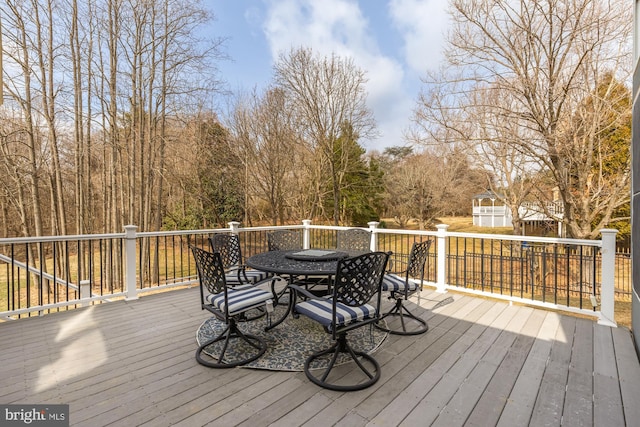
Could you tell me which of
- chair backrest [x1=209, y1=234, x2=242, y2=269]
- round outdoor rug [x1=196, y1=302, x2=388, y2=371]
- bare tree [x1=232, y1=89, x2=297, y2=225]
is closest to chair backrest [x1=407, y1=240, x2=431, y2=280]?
round outdoor rug [x1=196, y1=302, x2=388, y2=371]

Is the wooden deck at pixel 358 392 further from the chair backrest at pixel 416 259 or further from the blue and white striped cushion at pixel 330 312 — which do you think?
the chair backrest at pixel 416 259

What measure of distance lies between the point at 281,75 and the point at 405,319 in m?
8.72

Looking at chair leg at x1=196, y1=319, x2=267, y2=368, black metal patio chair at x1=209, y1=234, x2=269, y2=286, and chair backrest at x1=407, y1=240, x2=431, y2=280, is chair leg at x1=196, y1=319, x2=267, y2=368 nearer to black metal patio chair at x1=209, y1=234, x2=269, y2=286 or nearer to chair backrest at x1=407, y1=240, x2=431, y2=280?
black metal patio chair at x1=209, y1=234, x2=269, y2=286

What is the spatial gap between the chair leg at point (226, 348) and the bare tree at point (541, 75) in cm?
511

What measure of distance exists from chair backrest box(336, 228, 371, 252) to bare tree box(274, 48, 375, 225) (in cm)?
572

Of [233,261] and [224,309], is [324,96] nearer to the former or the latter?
[233,261]

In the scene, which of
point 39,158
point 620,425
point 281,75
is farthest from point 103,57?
point 620,425

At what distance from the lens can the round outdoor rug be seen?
247 centimetres

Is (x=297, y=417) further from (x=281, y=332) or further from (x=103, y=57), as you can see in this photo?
(x=103, y=57)

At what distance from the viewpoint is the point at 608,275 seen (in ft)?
10.4

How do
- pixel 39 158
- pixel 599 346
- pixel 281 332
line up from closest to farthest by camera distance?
1. pixel 599 346
2. pixel 281 332
3. pixel 39 158

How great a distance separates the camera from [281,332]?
3.06 metres

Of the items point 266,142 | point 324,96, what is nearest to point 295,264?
point 324,96

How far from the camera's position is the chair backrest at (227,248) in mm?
3910
